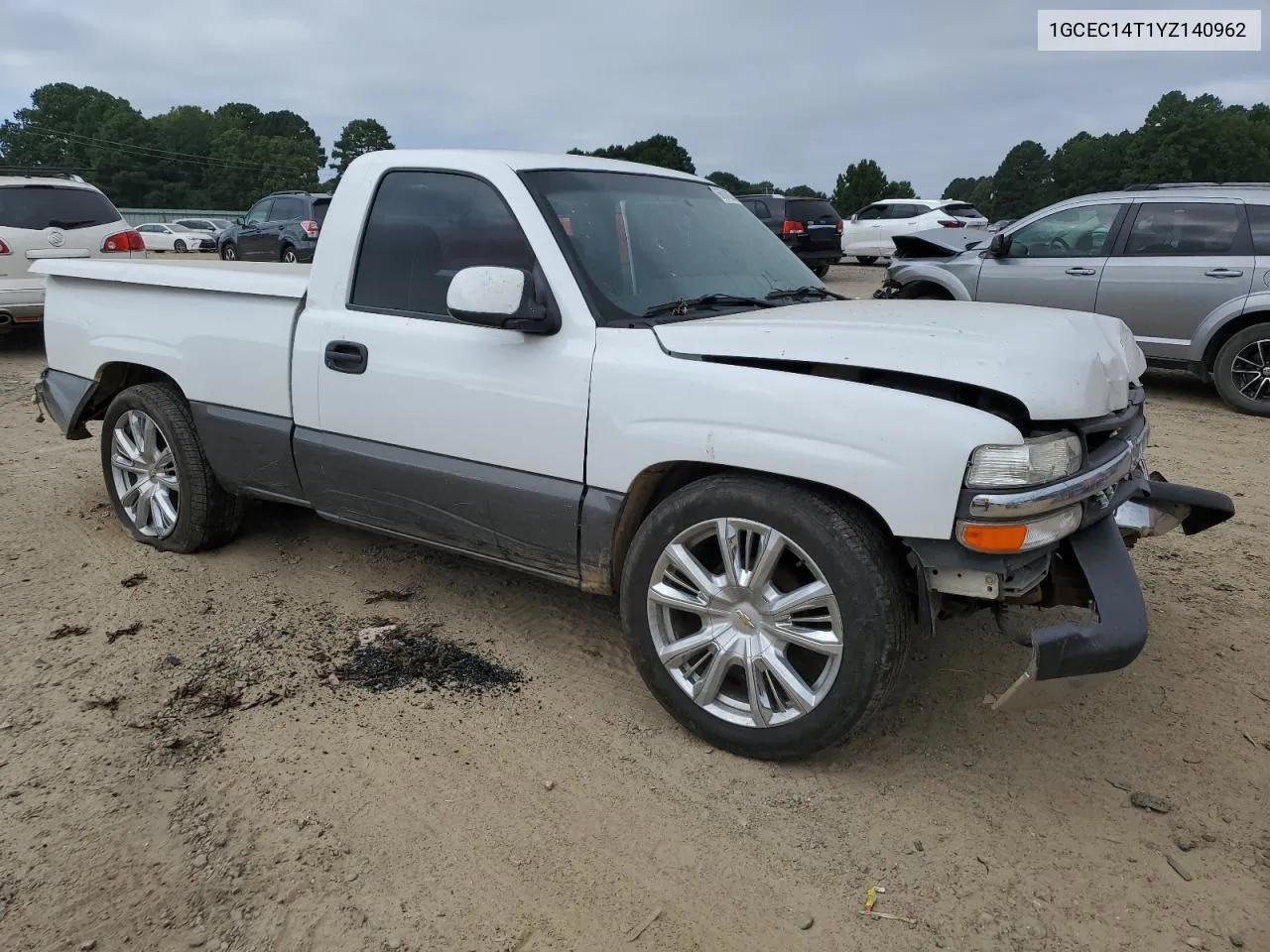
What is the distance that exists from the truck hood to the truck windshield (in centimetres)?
27

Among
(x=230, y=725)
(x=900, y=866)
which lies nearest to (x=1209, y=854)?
(x=900, y=866)

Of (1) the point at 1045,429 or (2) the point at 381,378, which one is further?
(2) the point at 381,378

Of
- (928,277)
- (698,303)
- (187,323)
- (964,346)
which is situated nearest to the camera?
(964,346)

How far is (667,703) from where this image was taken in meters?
3.01

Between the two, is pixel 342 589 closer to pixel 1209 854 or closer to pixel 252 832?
pixel 252 832

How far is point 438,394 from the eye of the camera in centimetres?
334

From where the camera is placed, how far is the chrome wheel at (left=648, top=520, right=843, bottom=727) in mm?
2721

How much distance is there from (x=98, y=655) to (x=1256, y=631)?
15.3 ft

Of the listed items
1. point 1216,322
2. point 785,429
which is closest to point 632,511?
point 785,429

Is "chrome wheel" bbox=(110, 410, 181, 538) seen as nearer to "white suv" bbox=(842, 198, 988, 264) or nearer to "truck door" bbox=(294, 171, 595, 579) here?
"truck door" bbox=(294, 171, 595, 579)

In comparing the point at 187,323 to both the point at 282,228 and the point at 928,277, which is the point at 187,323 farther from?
the point at 282,228

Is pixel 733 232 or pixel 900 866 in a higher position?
pixel 733 232

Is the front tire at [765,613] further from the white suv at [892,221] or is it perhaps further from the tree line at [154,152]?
the tree line at [154,152]

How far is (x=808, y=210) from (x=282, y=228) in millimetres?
10838
